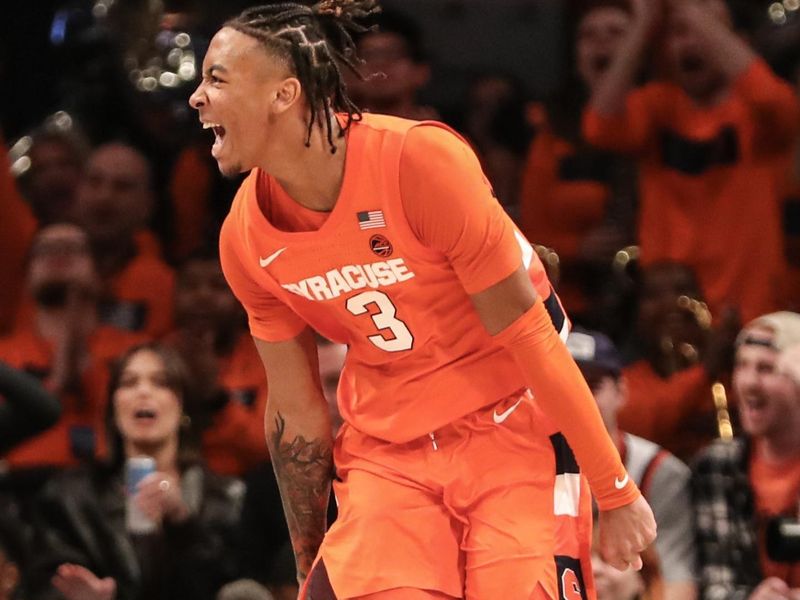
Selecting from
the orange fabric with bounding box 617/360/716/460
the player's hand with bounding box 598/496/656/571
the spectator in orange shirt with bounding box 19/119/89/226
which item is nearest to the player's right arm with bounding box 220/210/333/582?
the player's hand with bounding box 598/496/656/571

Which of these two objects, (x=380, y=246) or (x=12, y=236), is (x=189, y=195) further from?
(x=380, y=246)

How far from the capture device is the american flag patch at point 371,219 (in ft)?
8.98

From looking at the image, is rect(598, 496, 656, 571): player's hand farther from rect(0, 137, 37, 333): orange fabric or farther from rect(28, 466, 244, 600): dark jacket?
rect(0, 137, 37, 333): orange fabric

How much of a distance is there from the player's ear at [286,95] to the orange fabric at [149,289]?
8.63ft

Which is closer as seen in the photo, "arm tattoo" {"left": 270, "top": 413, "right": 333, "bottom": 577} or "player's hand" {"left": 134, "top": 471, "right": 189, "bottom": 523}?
"arm tattoo" {"left": 270, "top": 413, "right": 333, "bottom": 577}

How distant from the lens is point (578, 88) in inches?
227

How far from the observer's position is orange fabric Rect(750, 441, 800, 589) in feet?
13.2

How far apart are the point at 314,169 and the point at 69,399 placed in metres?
2.44

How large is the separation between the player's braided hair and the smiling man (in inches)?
66.7

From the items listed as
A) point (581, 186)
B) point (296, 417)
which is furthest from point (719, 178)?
point (296, 417)

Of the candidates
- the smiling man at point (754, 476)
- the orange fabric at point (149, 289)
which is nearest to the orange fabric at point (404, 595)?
the smiling man at point (754, 476)

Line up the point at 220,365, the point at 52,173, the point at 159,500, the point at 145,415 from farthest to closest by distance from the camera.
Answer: the point at 52,173, the point at 220,365, the point at 145,415, the point at 159,500

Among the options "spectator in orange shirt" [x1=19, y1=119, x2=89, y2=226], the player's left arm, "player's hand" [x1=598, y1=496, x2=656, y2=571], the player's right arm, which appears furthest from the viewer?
"spectator in orange shirt" [x1=19, y1=119, x2=89, y2=226]

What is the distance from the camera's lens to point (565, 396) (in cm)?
276
